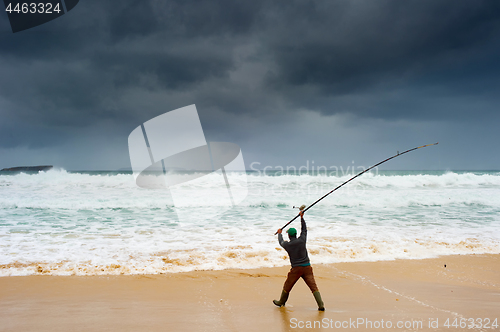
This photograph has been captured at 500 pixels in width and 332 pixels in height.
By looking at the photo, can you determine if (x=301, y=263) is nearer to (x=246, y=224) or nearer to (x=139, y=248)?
(x=139, y=248)

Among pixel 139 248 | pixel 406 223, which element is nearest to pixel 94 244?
pixel 139 248

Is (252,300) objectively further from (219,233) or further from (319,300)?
(219,233)

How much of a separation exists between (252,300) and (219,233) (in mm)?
5364

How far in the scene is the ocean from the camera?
7234mm

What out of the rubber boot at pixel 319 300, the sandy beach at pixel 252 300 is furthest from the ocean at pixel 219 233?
the rubber boot at pixel 319 300

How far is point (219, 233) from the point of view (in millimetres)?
10195

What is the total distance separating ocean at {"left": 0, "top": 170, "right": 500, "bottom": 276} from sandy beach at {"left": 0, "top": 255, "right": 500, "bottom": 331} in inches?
31.2

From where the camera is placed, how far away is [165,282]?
5855mm

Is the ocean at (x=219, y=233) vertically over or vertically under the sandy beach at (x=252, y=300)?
over

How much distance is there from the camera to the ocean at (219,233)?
23.7ft

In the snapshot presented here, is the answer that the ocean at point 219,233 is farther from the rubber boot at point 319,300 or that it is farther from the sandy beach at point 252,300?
the rubber boot at point 319,300

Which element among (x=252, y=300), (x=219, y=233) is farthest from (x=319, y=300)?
(x=219, y=233)

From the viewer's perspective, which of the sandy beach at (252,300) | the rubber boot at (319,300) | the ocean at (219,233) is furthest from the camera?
the ocean at (219,233)

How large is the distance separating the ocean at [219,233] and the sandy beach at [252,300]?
0.79 meters
